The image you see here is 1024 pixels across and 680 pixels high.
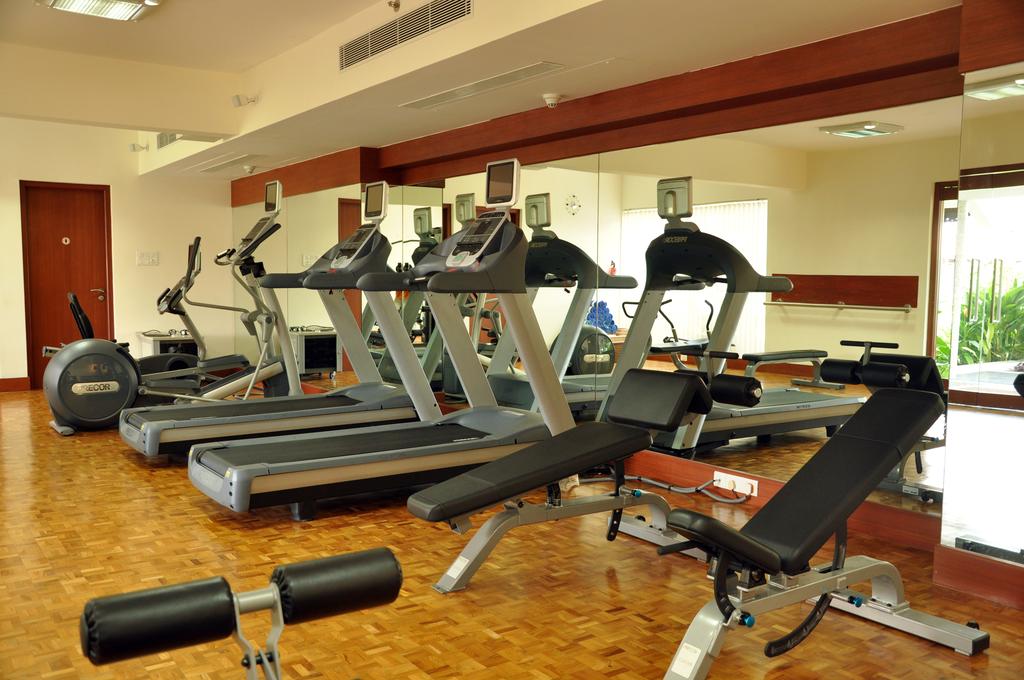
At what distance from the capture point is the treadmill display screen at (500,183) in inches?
175

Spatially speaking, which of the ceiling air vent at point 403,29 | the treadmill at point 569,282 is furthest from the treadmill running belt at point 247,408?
the ceiling air vent at point 403,29

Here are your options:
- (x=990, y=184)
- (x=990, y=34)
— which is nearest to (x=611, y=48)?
(x=990, y=34)

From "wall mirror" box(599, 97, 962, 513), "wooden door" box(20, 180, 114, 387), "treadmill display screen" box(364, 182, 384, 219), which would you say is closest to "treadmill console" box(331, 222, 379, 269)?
"treadmill display screen" box(364, 182, 384, 219)

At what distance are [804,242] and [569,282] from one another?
5.62 ft

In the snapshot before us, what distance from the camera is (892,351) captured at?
3.91m

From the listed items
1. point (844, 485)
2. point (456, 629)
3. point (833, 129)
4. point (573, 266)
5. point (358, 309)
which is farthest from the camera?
point (358, 309)

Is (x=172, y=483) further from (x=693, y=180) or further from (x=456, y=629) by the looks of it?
(x=693, y=180)

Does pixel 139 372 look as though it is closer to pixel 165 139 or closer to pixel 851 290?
pixel 165 139

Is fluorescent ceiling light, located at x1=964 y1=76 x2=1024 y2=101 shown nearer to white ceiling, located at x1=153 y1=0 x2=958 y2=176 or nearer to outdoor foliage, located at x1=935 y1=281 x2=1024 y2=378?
white ceiling, located at x1=153 y1=0 x2=958 y2=176

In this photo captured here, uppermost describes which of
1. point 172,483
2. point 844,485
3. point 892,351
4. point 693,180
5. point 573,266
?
point 693,180

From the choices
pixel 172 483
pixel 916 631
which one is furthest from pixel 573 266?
pixel 916 631

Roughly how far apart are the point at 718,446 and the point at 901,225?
5.52 feet

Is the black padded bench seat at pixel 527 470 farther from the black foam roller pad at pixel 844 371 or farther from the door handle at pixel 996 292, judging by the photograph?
the door handle at pixel 996 292

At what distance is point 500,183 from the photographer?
4516 mm
